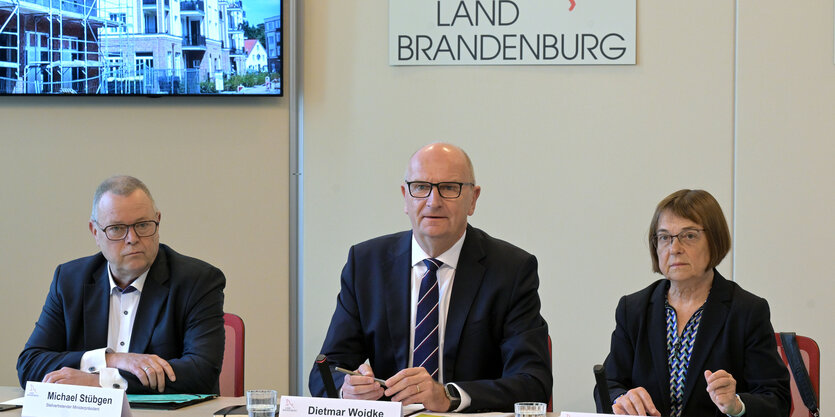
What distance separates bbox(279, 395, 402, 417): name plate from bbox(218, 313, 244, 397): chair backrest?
112 cm

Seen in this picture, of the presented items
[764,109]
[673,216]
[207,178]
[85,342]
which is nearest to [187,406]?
[85,342]

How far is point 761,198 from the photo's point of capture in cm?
428

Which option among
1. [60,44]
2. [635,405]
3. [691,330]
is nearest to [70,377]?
[635,405]

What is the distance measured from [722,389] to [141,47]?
326 centimetres

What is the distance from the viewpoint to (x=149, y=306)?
320cm

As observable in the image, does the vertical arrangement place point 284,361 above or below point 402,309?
below

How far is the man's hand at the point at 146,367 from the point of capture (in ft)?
9.31

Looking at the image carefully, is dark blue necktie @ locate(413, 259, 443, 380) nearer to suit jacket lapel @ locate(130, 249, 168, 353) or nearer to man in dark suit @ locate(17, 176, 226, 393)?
man in dark suit @ locate(17, 176, 226, 393)

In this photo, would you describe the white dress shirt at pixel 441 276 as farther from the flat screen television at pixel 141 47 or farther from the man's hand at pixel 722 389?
the flat screen television at pixel 141 47

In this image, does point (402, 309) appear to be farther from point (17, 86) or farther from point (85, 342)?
point (17, 86)

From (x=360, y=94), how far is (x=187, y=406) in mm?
2177

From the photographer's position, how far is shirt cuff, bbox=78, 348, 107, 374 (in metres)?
2.92

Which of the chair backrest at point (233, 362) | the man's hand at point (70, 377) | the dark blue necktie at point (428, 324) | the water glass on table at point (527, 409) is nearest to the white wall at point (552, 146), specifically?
the chair backrest at point (233, 362)

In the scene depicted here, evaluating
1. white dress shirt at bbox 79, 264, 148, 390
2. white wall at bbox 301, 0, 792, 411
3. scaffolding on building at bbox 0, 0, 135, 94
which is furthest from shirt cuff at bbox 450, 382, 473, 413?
scaffolding on building at bbox 0, 0, 135, 94
